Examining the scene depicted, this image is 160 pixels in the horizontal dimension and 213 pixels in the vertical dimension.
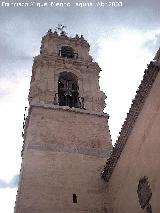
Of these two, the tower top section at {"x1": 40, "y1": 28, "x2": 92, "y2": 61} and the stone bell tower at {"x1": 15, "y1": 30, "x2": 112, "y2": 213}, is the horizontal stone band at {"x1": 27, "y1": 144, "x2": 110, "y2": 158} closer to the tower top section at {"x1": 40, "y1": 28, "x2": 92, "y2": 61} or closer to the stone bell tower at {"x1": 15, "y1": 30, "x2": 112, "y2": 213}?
the stone bell tower at {"x1": 15, "y1": 30, "x2": 112, "y2": 213}

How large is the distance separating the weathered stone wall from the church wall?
4.20 ft

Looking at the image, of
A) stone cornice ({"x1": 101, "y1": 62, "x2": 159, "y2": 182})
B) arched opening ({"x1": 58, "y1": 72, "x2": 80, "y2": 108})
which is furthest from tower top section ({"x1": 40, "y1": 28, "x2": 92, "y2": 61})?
stone cornice ({"x1": 101, "y1": 62, "x2": 159, "y2": 182})

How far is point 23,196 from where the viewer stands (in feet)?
42.0

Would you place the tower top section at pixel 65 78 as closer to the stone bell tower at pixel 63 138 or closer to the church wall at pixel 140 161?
the stone bell tower at pixel 63 138

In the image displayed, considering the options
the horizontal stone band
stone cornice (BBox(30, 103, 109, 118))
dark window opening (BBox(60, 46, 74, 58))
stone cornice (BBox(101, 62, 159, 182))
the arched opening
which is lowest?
stone cornice (BBox(101, 62, 159, 182))

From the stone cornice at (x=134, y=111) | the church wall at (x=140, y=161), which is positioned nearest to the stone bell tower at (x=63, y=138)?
the stone cornice at (x=134, y=111)

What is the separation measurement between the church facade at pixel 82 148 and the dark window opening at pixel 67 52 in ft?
6.13

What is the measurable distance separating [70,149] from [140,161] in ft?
15.5

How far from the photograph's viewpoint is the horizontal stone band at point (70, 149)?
14.7m

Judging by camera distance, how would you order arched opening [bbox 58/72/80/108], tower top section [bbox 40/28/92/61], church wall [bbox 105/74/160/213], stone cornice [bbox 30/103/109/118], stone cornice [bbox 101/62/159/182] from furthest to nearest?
tower top section [bbox 40/28/92/61] < arched opening [bbox 58/72/80/108] < stone cornice [bbox 30/103/109/118] < stone cornice [bbox 101/62/159/182] < church wall [bbox 105/74/160/213]

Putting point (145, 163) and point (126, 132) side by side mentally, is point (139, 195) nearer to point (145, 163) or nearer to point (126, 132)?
point (145, 163)

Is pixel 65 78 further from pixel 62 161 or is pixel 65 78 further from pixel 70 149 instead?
pixel 62 161

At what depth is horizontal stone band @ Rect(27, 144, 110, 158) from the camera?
48.3ft

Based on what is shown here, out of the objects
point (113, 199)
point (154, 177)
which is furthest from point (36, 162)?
point (154, 177)
